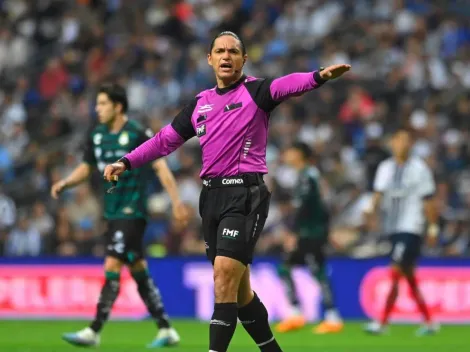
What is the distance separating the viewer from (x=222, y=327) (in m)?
8.05

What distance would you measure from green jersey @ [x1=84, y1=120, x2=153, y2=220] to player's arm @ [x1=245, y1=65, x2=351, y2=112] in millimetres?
3501

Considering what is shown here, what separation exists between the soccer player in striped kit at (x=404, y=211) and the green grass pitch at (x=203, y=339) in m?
0.48

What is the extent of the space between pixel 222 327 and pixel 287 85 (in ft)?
6.19

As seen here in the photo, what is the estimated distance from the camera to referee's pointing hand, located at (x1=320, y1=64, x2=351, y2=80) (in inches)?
294

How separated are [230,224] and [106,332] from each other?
6791 mm

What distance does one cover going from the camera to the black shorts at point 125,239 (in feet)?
37.7

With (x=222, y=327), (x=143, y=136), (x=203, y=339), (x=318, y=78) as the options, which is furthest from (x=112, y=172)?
(x=203, y=339)

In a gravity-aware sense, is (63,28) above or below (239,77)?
above

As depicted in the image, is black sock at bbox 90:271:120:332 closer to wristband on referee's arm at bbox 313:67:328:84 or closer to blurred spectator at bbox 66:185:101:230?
wristband on referee's arm at bbox 313:67:328:84

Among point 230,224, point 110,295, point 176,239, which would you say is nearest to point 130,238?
point 110,295

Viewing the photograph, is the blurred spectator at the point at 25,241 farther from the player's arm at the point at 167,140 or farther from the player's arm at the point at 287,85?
the player's arm at the point at 287,85

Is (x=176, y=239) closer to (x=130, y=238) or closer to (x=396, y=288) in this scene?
(x=396, y=288)

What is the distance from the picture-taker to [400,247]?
14.0 m

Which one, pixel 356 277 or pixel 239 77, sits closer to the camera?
pixel 239 77
